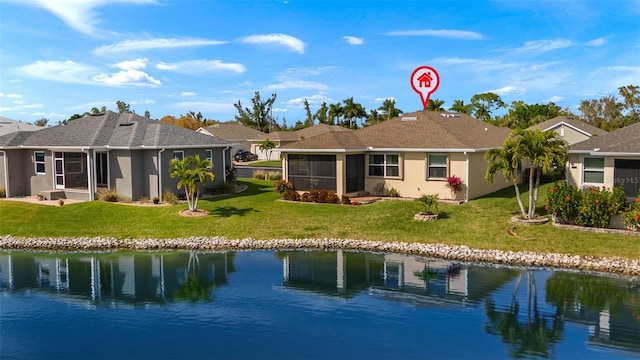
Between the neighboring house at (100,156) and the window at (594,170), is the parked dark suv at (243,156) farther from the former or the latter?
the window at (594,170)

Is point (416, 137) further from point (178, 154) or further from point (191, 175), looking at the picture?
point (178, 154)

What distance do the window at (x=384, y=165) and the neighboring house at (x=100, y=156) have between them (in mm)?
8897

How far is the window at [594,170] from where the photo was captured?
76.2ft

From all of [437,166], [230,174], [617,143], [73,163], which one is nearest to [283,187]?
[230,174]

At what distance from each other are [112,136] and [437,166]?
18.1 metres

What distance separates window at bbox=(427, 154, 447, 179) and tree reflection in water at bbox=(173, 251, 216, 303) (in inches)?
542

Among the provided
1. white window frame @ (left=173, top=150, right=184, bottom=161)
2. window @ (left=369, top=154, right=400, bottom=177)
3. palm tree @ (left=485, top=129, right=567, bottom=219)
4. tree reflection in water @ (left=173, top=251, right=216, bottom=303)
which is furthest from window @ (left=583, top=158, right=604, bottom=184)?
white window frame @ (left=173, top=150, right=184, bottom=161)

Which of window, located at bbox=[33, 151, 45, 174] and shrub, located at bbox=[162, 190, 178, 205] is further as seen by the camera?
window, located at bbox=[33, 151, 45, 174]

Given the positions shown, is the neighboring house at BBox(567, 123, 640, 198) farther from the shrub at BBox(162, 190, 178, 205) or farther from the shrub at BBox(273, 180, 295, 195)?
the shrub at BBox(162, 190, 178, 205)

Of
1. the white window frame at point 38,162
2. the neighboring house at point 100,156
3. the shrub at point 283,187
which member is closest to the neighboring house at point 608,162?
the shrub at point 283,187

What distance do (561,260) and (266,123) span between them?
90985 millimetres

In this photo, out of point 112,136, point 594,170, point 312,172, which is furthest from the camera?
point 312,172

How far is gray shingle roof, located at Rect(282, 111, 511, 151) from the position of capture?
2830 centimetres

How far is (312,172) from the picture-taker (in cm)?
3033
